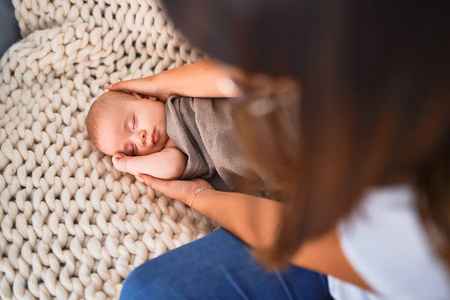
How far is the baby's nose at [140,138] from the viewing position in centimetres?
113

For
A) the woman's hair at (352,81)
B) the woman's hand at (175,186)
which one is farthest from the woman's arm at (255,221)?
the woman's hair at (352,81)

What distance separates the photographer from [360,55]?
0.42 meters

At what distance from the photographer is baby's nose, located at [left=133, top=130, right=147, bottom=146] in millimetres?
1132

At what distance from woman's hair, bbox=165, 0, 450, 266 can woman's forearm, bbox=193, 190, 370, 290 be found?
0.33 ft

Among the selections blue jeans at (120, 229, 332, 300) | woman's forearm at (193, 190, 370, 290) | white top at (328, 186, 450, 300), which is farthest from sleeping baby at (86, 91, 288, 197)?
white top at (328, 186, 450, 300)

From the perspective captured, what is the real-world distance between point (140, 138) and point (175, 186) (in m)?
0.19

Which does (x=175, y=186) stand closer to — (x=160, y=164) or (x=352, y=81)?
(x=160, y=164)

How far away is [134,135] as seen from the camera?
1137 millimetres

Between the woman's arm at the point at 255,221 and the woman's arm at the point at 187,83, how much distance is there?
0.22m

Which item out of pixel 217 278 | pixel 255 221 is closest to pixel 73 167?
pixel 217 278

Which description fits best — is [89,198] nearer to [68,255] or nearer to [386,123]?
[68,255]

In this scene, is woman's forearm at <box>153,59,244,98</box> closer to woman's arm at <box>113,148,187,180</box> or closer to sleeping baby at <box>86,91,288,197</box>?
sleeping baby at <box>86,91,288,197</box>

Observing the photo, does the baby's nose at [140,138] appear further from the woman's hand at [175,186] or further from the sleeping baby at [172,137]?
the woman's hand at [175,186]

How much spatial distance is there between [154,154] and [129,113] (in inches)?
5.3
